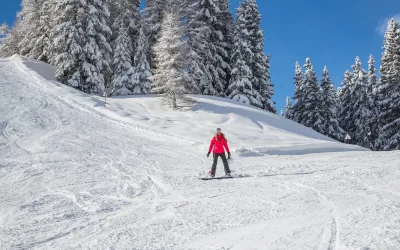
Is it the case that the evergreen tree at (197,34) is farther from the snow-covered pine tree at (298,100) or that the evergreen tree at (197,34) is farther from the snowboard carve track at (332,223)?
the snowboard carve track at (332,223)

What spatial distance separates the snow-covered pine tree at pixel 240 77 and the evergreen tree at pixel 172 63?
28.2ft

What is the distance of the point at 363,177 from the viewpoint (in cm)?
998

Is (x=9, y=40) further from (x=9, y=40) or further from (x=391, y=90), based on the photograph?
(x=391, y=90)

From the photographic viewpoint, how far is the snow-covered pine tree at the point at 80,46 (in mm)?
29516

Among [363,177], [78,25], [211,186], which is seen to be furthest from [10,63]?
[363,177]

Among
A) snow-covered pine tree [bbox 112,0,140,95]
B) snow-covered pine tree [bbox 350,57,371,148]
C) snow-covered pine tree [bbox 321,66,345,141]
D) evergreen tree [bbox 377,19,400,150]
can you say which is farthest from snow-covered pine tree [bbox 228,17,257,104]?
snow-covered pine tree [bbox 350,57,371,148]

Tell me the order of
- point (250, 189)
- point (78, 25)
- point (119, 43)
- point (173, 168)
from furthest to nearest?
1. point (119, 43)
2. point (78, 25)
3. point (173, 168)
4. point (250, 189)

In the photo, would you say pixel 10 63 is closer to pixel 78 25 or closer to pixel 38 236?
pixel 78 25

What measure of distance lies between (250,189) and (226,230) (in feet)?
10.6

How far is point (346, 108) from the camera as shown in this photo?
156ft

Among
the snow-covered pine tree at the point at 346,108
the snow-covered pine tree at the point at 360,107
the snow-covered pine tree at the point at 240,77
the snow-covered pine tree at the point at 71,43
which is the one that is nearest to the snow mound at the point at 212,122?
the snow-covered pine tree at the point at 71,43

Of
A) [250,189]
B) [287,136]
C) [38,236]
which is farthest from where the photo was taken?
[287,136]

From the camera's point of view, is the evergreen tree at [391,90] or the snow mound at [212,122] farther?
the evergreen tree at [391,90]

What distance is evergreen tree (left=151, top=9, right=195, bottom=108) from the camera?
78.0 ft
